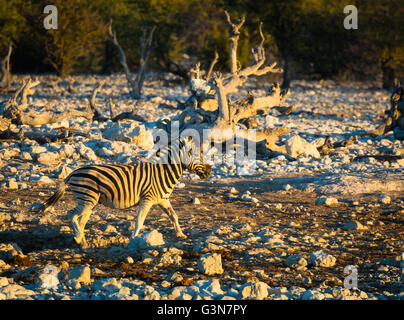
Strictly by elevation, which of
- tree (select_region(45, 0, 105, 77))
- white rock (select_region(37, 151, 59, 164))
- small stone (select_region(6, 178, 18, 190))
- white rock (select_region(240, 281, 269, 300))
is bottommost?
white rock (select_region(240, 281, 269, 300))

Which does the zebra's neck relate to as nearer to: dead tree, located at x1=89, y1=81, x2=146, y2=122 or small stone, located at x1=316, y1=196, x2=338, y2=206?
small stone, located at x1=316, y1=196, x2=338, y2=206

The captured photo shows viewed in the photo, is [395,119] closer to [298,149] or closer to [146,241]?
[298,149]

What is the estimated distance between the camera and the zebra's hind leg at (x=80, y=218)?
5.52m

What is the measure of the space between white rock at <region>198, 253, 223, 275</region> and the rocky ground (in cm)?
1

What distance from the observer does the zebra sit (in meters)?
5.53

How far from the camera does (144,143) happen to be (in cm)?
1134

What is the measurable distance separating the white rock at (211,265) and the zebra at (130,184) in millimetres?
1039

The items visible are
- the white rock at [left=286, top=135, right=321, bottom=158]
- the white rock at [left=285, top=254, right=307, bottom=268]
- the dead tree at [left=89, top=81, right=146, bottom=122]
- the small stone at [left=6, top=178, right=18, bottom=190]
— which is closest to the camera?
the white rock at [left=285, top=254, right=307, bottom=268]

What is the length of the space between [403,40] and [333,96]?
4.21m

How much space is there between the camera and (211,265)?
15.9ft

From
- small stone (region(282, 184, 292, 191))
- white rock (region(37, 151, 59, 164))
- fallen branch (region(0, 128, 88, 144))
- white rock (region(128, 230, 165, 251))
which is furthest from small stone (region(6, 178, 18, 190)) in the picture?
small stone (region(282, 184, 292, 191))

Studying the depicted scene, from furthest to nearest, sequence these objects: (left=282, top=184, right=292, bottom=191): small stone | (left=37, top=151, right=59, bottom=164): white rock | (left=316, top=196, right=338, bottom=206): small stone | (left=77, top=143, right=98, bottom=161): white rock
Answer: (left=77, top=143, right=98, bottom=161): white rock < (left=37, top=151, right=59, bottom=164): white rock < (left=282, top=184, right=292, bottom=191): small stone < (left=316, top=196, right=338, bottom=206): small stone

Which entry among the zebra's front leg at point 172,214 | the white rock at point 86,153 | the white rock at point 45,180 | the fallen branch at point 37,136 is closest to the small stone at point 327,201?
the zebra's front leg at point 172,214
